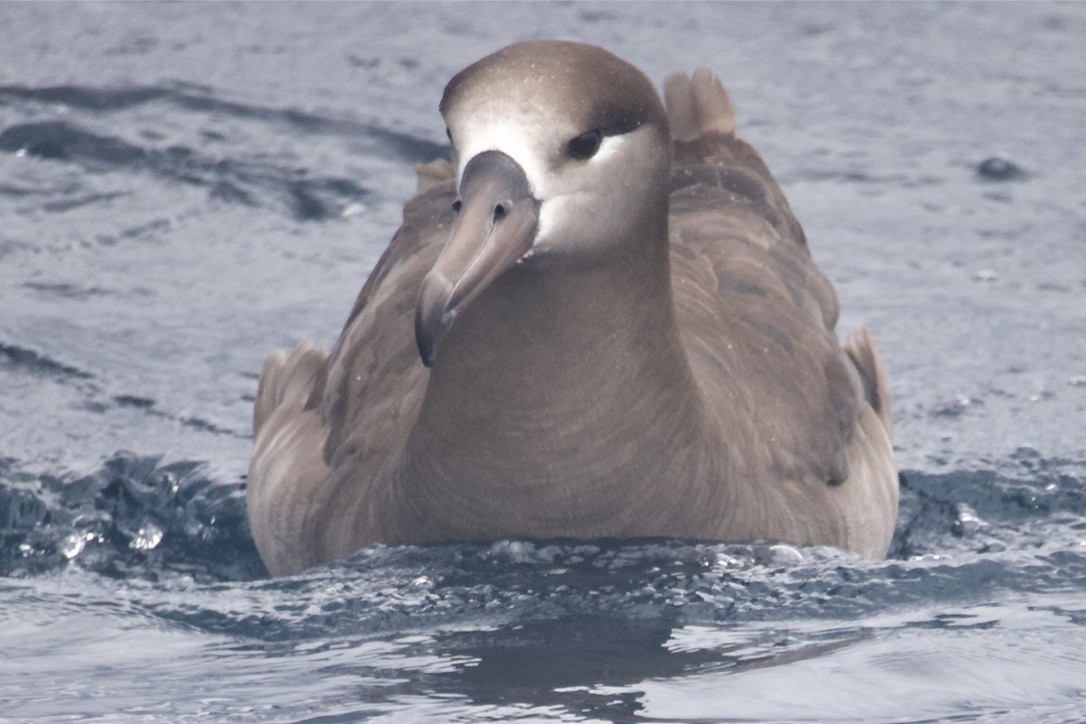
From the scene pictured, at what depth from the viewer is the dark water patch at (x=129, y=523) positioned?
7621 mm

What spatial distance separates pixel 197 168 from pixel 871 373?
467 cm

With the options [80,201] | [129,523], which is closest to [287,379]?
[129,523]

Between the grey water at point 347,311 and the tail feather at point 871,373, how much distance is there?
1.05 feet

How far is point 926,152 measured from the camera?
484 inches

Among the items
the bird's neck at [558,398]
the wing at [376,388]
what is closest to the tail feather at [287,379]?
the wing at [376,388]

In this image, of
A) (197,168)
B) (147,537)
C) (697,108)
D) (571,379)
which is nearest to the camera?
(571,379)

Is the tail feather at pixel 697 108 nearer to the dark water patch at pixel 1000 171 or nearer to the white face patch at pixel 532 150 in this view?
the white face patch at pixel 532 150

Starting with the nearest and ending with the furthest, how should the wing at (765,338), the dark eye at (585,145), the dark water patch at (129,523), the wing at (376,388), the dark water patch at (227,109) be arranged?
1. the dark eye at (585,145)
2. the wing at (376,388)
3. the wing at (765,338)
4. the dark water patch at (129,523)
5. the dark water patch at (227,109)

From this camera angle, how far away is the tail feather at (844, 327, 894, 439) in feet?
27.5

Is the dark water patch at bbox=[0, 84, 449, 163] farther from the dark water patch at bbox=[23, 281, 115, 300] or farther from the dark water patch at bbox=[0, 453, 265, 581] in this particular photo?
the dark water patch at bbox=[0, 453, 265, 581]

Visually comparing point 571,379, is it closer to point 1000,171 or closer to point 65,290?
point 65,290

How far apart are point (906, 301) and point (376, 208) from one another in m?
2.99

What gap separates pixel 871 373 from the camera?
8516 mm

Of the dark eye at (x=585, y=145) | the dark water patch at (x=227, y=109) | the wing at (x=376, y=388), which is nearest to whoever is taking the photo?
the dark eye at (x=585, y=145)
